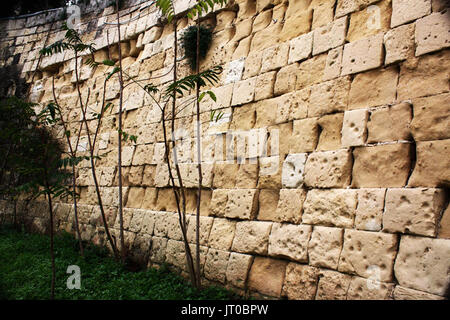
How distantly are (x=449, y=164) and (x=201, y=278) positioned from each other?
9.27 feet

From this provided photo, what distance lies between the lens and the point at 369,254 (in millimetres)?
2781

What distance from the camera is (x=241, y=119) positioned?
4.18 meters

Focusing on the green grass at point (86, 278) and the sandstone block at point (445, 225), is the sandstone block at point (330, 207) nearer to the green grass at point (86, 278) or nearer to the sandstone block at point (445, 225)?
the sandstone block at point (445, 225)

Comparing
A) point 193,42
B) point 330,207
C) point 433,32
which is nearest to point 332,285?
point 330,207

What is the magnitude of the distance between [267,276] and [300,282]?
397 millimetres

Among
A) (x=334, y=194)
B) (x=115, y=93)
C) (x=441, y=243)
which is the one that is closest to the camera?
(x=441, y=243)

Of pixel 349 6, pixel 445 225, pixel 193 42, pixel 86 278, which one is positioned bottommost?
pixel 86 278

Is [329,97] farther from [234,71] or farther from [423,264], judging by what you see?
[423,264]

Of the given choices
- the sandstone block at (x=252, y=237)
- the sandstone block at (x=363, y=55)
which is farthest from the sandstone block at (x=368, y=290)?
the sandstone block at (x=363, y=55)

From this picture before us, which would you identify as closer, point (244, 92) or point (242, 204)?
point (242, 204)

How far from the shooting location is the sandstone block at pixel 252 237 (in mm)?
3561

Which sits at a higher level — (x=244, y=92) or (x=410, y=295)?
(x=244, y=92)

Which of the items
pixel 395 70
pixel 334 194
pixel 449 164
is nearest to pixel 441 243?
pixel 449 164
